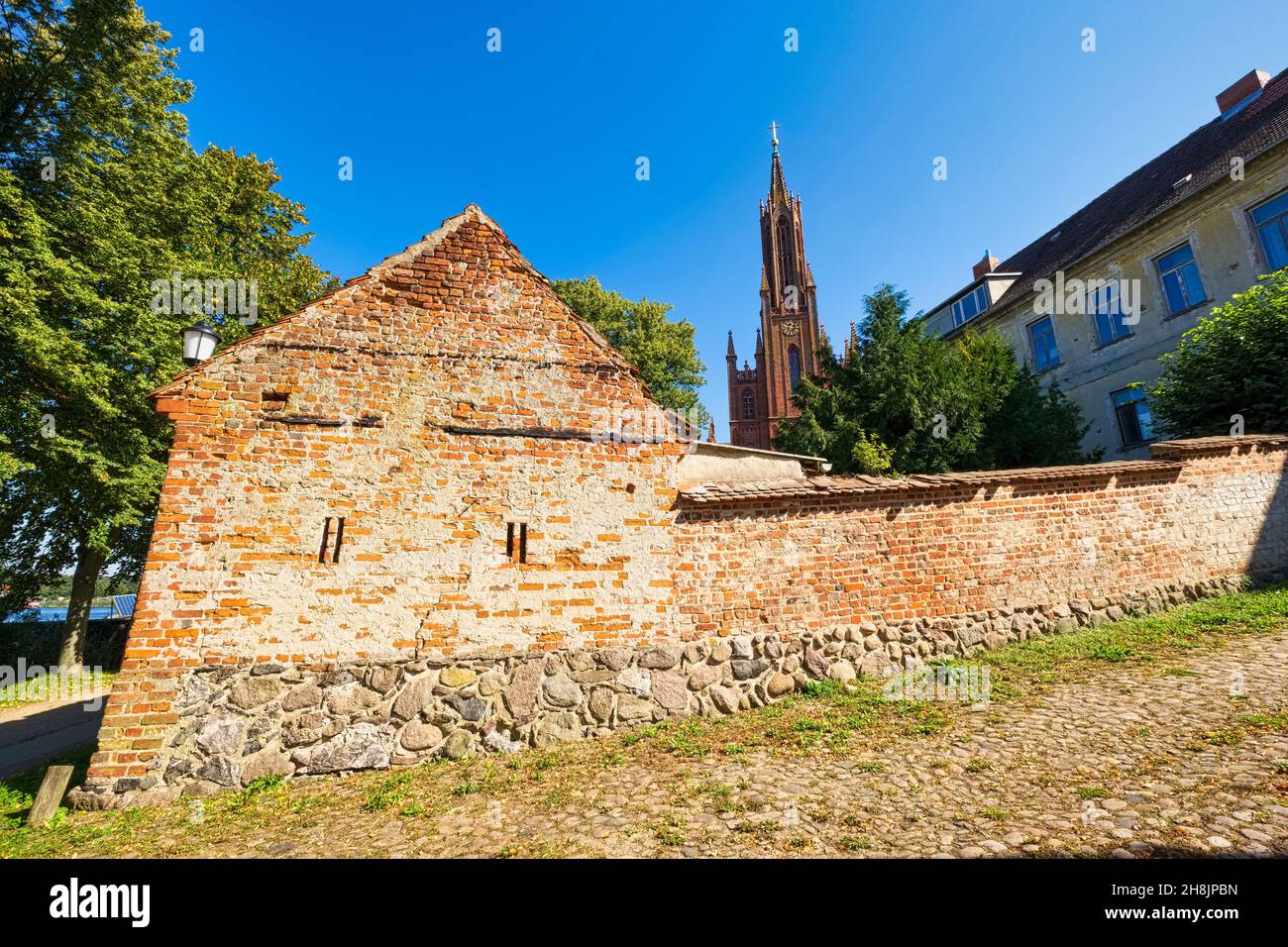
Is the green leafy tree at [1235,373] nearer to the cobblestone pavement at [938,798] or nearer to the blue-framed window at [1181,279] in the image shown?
the blue-framed window at [1181,279]

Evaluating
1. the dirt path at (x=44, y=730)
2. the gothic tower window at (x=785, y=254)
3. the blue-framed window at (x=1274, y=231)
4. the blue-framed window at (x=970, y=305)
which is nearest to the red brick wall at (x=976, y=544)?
the dirt path at (x=44, y=730)

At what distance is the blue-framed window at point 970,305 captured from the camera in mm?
22406

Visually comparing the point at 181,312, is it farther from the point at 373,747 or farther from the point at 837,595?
the point at 837,595

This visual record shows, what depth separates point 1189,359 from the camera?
461 inches

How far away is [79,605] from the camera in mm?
14016

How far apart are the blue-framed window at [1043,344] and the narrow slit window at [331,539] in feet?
78.4

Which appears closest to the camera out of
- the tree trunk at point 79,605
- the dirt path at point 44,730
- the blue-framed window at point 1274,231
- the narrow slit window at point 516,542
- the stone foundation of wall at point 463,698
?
the stone foundation of wall at point 463,698

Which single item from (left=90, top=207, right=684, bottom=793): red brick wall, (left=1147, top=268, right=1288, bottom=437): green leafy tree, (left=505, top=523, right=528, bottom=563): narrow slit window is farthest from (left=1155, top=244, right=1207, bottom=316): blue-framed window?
(left=505, top=523, right=528, bottom=563): narrow slit window

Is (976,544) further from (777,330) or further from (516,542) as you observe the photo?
(777,330)

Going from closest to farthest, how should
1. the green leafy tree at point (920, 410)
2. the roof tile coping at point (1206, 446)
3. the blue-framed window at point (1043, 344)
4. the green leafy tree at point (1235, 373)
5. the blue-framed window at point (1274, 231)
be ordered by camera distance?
1. the roof tile coping at point (1206, 446)
2. the green leafy tree at point (1235, 373)
3. the green leafy tree at point (920, 410)
4. the blue-framed window at point (1274, 231)
5. the blue-framed window at point (1043, 344)

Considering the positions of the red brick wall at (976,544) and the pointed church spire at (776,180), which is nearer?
the red brick wall at (976,544)

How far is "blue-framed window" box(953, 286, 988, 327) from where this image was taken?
22406 mm

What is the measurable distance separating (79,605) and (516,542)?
16.9 meters
